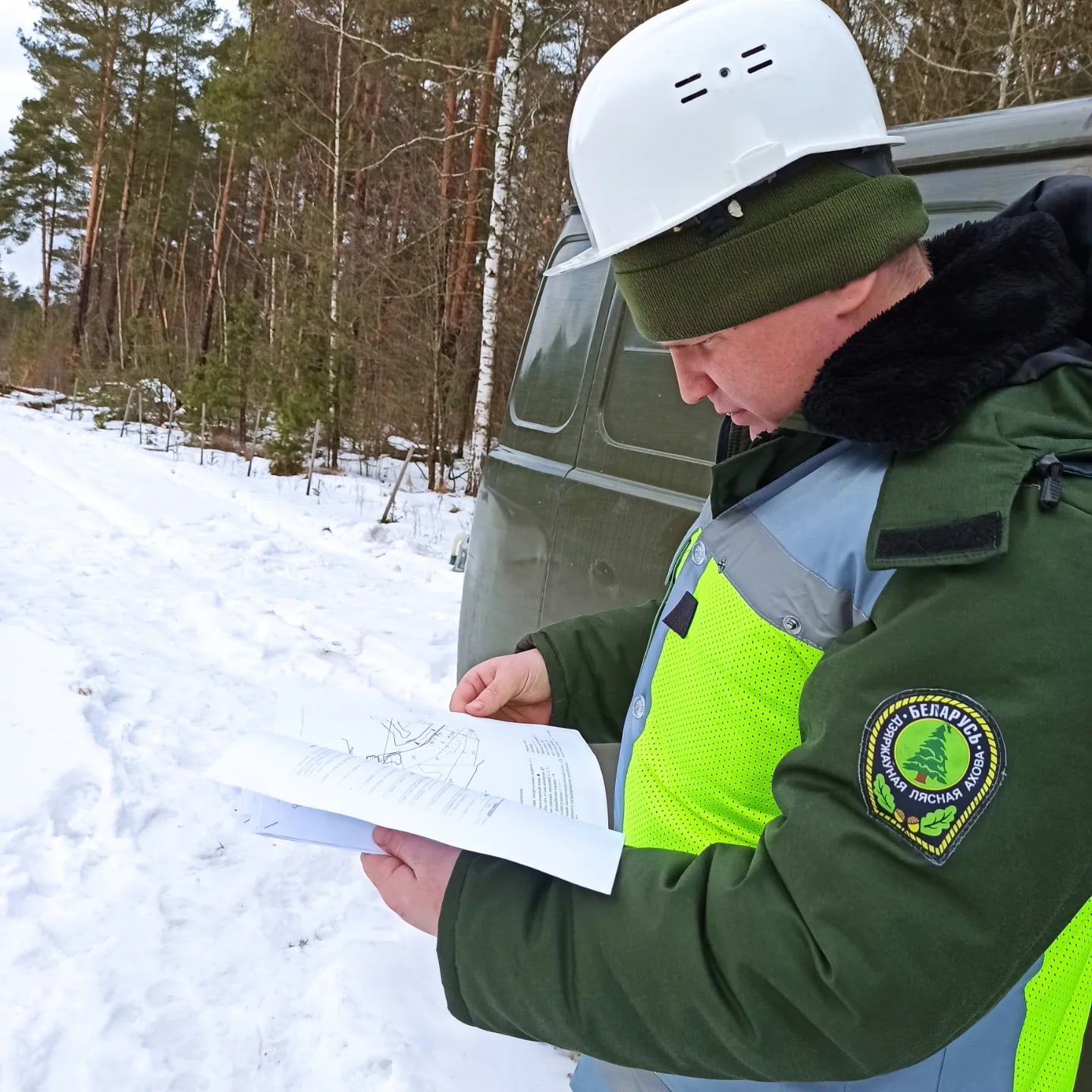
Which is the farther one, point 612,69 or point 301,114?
point 301,114

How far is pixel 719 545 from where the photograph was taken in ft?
3.24

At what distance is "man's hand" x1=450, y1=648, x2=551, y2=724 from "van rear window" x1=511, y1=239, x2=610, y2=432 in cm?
151

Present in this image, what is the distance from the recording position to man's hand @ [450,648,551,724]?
1378mm

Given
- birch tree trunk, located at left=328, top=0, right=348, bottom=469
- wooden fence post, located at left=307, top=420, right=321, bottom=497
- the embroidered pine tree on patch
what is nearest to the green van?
the embroidered pine tree on patch

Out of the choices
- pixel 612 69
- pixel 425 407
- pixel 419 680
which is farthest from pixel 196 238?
pixel 612 69

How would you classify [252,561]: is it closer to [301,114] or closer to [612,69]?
[612,69]

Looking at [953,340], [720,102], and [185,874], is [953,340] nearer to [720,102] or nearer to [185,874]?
[720,102]

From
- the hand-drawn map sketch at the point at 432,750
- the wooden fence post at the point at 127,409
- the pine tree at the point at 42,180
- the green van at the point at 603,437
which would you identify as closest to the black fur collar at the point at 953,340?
the hand-drawn map sketch at the point at 432,750

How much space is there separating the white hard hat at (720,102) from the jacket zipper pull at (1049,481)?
43 centimetres

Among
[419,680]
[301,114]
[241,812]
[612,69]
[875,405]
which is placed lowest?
[419,680]

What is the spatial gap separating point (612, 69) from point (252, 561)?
23.0 feet

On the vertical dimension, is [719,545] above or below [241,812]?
above

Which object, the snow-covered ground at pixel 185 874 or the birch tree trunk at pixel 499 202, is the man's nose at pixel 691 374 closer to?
the snow-covered ground at pixel 185 874

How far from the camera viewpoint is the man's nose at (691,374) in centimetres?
105
